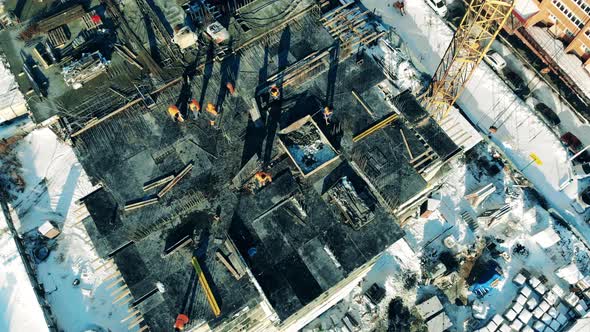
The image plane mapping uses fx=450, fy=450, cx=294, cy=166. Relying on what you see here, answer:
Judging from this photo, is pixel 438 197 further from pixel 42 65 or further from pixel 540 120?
pixel 42 65

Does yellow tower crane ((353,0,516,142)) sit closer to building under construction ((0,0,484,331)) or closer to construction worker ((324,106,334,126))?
construction worker ((324,106,334,126))

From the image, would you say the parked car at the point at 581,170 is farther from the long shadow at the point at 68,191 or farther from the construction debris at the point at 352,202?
the long shadow at the point at 68,191

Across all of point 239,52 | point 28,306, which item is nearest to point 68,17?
point 239,52

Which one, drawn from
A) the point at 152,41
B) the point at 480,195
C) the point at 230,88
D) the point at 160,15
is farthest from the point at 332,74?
the point at 480,195

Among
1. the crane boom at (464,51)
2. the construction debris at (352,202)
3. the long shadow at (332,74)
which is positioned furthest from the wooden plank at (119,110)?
the crane boom at (464,51)

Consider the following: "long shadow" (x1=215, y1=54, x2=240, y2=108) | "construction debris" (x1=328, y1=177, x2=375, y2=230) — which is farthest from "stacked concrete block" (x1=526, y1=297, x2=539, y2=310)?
"long shadow" (x1=215, y1=54, x2=240, y2=108)
